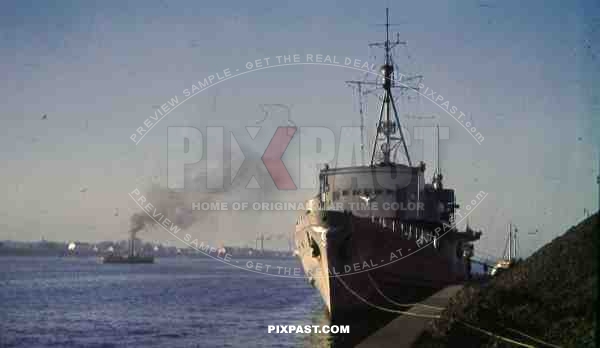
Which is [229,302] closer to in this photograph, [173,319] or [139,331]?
[173,319]

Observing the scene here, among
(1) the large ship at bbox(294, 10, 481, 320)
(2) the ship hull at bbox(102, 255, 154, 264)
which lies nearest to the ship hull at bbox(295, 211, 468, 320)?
(1) the large ship at bbox(294, 10, 481, 320)

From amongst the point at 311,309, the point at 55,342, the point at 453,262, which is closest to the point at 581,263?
the point at 453,262

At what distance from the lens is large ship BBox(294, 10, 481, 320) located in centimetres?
2386

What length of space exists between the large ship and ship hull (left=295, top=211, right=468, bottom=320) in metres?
0.04

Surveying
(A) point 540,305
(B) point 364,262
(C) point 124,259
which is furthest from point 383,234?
(C) point 124,259

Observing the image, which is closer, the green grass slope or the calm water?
the green grass slope

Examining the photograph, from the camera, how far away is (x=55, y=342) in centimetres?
2338

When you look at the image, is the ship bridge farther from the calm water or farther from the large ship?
the calm water

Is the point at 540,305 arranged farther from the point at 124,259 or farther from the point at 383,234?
the point at 124,259

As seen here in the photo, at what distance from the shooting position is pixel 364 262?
2392cm

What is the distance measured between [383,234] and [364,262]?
4.14 feet

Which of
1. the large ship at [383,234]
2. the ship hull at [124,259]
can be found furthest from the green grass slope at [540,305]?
the ship hull at [124,259]

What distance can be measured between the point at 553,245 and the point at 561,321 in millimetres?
5124

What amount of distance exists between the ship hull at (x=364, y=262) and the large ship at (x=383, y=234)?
4cm
